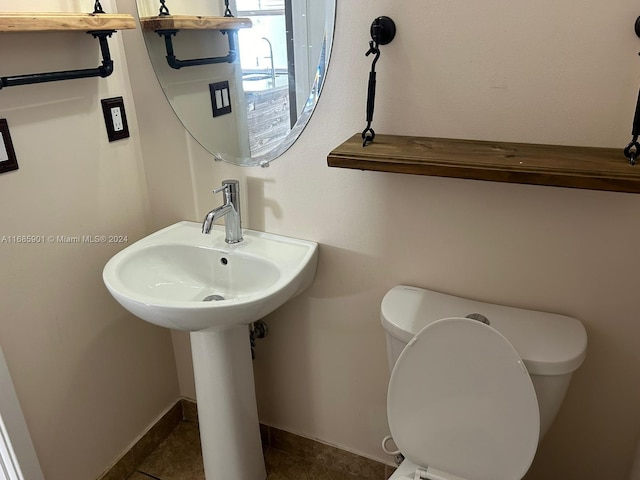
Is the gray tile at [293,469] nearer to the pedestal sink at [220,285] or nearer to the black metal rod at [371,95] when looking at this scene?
the pedestal sink at [220,285]

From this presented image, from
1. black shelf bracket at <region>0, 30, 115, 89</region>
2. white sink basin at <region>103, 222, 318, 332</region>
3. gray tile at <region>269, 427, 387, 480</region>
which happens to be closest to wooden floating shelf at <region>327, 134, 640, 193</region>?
white sink basin at <region>103, 222, 318, 332</region>

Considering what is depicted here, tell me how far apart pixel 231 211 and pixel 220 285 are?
0.24 m

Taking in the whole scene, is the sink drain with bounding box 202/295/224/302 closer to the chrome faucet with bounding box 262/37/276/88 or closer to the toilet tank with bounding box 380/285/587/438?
the toilet tank with bounding box 380/285/587/438

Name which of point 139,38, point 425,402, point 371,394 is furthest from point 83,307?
point 425,402

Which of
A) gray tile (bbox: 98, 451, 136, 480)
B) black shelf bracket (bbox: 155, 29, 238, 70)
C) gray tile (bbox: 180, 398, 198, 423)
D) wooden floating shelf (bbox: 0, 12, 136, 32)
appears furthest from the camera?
gray tile (bbox: 180, 398, 198, 423)

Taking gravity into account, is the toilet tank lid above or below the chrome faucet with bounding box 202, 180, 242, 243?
below

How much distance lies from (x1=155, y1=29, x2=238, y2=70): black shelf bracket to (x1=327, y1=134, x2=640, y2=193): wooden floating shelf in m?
0.45

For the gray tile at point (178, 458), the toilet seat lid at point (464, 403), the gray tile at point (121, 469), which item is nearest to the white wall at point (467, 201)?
the toilet seat lid at point (464, 403)

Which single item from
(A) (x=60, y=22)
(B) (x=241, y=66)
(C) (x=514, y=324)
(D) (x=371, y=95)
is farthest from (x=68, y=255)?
(C) (x=514, y=324)

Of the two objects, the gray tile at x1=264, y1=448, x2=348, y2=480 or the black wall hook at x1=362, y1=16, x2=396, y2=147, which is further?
the gray tile at x1=264, y1=448, x2=348, y2=480

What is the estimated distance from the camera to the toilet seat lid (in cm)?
107

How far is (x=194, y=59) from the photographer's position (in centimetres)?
144

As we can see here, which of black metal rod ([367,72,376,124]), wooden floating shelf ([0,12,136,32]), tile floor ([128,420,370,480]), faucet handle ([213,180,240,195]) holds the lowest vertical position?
tile floor ([128,420,370,480])

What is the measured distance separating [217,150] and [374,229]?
1.77ft
